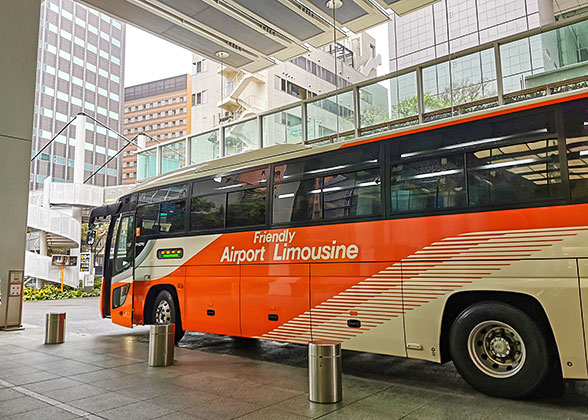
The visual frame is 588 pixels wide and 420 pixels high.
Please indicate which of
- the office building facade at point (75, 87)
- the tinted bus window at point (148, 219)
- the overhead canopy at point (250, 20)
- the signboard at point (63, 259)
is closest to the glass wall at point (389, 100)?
the overhead canopy at point (250, 20)

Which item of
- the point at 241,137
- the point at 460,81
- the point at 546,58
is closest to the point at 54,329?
the point at 241,137

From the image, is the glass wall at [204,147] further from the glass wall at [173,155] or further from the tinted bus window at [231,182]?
the tinted bus window at [231,182]

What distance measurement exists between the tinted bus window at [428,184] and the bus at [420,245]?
16 millimetres

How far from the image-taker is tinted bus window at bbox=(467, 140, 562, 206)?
541 centimetres

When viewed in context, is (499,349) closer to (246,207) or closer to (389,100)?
(246,207)

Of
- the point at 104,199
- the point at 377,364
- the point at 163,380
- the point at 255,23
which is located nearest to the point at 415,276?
the point at 377,364

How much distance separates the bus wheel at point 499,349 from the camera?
17.6 feet

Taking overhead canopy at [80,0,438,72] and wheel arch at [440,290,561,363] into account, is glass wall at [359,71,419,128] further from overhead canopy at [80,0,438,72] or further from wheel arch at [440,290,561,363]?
wheel arch at [440,290,561,363]

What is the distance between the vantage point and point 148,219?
10.5 meters

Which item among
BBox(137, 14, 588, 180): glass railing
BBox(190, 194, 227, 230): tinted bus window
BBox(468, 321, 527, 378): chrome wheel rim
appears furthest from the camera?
BBox(137, 14, 588, 180): glass railing

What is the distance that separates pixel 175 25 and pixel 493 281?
11492mm

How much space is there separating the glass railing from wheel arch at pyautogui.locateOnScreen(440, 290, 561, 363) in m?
7.06

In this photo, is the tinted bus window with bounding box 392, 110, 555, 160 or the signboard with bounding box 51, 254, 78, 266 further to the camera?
the signboard with bounding box 51, 254, 78, 266

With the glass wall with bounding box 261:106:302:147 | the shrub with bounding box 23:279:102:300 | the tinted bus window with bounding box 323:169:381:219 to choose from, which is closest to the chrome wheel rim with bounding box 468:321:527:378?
the tinted bus window with bounding box 323:169:381:219
